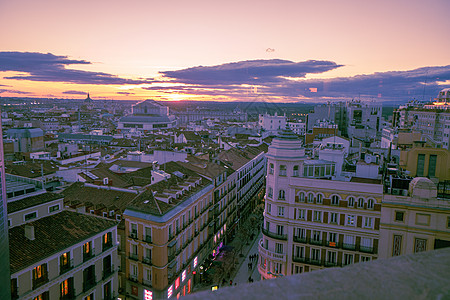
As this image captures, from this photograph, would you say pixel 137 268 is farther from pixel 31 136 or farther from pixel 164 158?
pixel 31 136

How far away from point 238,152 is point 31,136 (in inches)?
2256

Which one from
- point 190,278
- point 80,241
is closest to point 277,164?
→ point 190,278

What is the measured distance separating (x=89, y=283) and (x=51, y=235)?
3481mm

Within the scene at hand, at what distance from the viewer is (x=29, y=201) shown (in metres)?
19.0

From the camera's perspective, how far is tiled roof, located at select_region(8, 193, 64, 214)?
17.9 m

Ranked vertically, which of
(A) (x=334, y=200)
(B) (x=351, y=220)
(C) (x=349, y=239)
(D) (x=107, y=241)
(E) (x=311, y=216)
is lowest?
(C) (x=349, y=239)

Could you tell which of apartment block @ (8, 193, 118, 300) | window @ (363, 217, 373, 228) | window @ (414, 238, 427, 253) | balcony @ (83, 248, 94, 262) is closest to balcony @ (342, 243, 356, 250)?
window @ (363, 217, 373, 228)

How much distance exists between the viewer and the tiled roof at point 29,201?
706 inches

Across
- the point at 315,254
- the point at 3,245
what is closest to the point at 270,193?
the point at 315,254

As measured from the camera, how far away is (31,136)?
265 feet

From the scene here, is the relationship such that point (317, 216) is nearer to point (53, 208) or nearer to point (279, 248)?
point (279, 248)

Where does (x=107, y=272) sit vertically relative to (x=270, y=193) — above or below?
below

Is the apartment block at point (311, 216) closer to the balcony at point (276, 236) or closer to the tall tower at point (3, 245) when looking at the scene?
the balcony at point (276, 236)

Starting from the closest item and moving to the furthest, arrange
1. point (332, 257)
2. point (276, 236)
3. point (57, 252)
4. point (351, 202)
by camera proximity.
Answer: point (57, 252) < point (351, 202) < point (332, 257) < point (276, 236)
